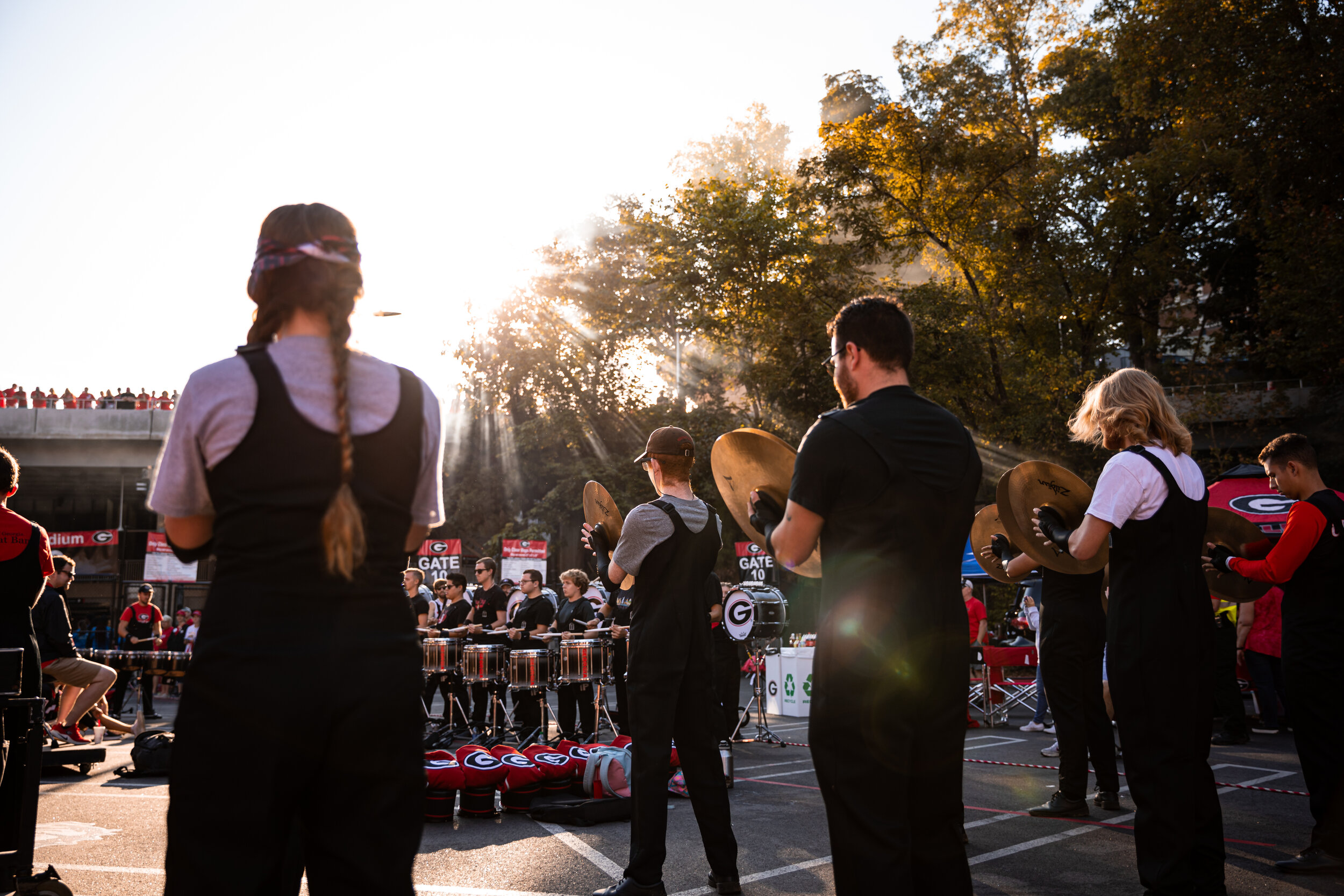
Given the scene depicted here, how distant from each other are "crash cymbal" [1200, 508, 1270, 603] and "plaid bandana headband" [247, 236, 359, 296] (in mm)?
4646

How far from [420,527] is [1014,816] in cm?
537

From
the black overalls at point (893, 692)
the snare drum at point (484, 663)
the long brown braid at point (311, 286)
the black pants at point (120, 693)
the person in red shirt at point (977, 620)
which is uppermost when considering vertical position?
the long brown braid at point (311, 286)

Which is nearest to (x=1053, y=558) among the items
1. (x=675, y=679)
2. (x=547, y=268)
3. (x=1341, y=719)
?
(x=1341, y=719)

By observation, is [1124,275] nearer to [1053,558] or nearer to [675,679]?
[1053,558]

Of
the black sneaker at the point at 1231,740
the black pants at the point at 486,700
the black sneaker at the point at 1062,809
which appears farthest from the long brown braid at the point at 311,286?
the black sneaker at the point at 1231,740

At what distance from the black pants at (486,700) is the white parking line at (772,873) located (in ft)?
19.7

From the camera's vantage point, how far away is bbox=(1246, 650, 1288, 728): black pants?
34.8 ft

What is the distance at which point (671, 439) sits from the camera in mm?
4758

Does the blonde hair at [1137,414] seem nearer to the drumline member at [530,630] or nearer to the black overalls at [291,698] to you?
the black overalls at [291,698]

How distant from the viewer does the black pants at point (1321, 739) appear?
4.54 metres

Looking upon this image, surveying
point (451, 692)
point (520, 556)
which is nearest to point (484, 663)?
point (451, 692)

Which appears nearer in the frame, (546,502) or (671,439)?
(671,439)

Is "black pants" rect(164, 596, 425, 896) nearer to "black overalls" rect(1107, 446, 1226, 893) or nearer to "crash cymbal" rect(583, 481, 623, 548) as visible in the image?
"black overalls" rect(1107, 446, 1226, 893)

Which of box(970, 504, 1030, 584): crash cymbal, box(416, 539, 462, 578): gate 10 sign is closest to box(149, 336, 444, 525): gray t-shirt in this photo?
box(970, 504, 1030, 584): crash cymbal
